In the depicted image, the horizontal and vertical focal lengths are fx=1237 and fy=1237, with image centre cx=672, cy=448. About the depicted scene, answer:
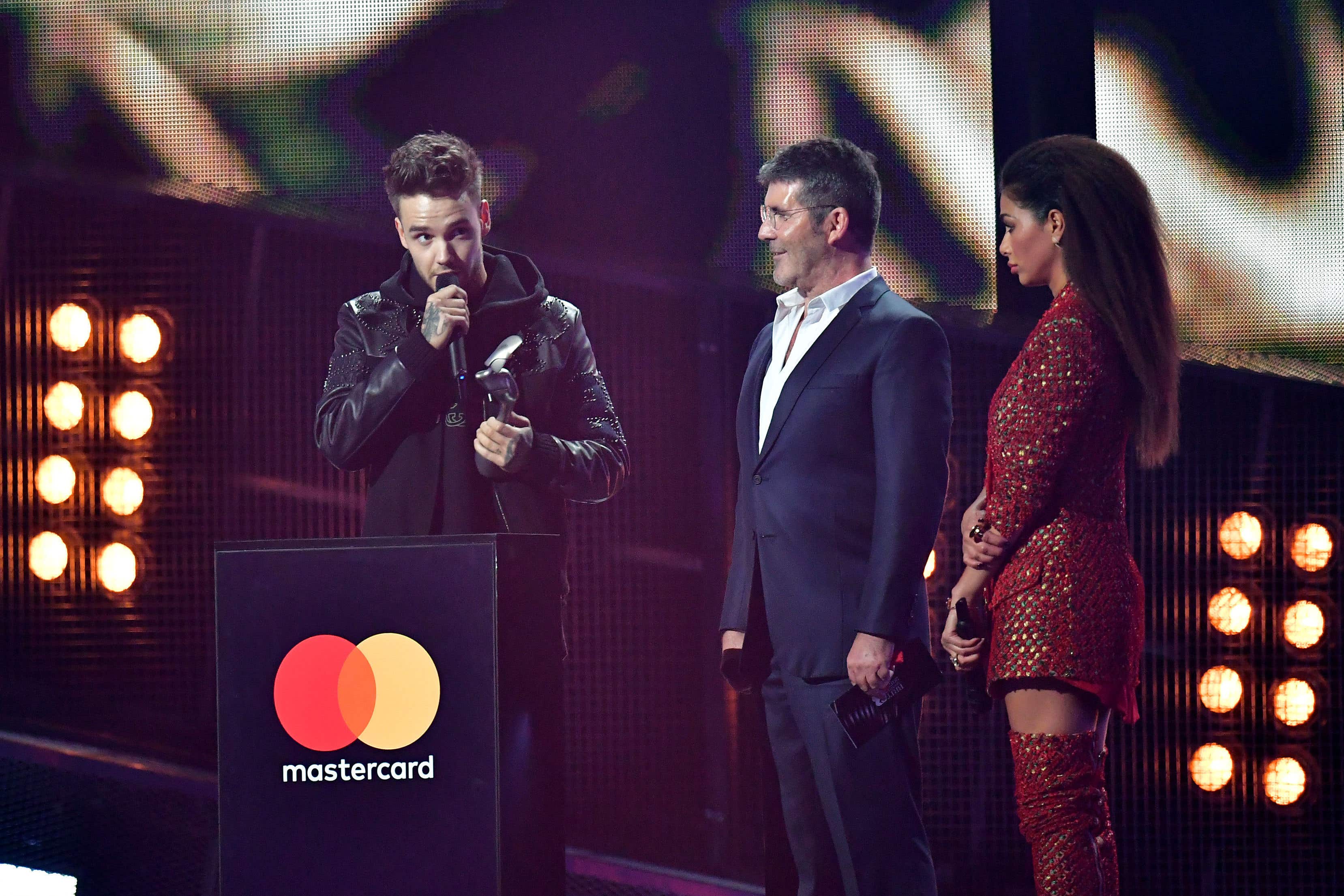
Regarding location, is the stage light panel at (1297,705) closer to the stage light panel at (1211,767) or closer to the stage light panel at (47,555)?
the stage light panel at (1211,767)

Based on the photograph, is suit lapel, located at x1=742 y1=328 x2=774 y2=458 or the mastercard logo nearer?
the mastercard logo

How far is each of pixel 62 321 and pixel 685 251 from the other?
1698 millimetres

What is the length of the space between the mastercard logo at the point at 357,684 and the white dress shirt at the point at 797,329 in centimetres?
76

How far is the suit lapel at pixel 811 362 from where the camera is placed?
2.21 metres

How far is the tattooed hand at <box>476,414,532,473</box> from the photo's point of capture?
7.98ft

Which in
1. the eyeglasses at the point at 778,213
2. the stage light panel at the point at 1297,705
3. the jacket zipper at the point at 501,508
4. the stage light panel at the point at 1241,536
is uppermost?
the eyeglasses at the point at 778,213

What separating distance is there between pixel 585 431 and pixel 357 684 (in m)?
0.96

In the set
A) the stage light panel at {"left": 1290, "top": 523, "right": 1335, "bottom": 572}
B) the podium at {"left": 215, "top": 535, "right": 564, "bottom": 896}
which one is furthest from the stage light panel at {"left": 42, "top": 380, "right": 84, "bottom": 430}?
the stage light panel at {"left": 1290, "top": 523, "right": 1335, "bottom": 572}

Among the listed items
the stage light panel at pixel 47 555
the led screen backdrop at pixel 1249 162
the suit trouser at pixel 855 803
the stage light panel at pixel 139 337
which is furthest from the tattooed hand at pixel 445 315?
the led screen backdrop at pixel 1249 162

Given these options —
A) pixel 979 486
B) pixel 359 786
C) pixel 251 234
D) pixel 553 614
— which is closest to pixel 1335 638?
pixel 979 486

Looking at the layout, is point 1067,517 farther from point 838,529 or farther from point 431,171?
point 431,171

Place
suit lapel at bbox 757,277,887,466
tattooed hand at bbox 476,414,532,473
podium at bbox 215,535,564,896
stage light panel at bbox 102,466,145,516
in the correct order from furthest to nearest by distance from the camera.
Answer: stage light panel at bbox 102,466,145,516 < tattooed hand at bbox 476,414,532,473 < suit lapel at bbox 757,277,887,466 < podium at bbox 215,535,564,896

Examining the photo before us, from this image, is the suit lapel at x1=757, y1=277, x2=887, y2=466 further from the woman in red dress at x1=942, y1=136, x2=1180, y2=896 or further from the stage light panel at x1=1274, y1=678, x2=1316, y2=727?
the stage light panel at x1=1274, y1=678, x2=1316, y2=727

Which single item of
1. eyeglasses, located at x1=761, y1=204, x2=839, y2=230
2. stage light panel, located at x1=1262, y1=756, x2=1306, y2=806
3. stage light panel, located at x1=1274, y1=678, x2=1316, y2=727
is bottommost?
stage light panel, located at x1=1262, y1=756, x2=1306, y2=806
